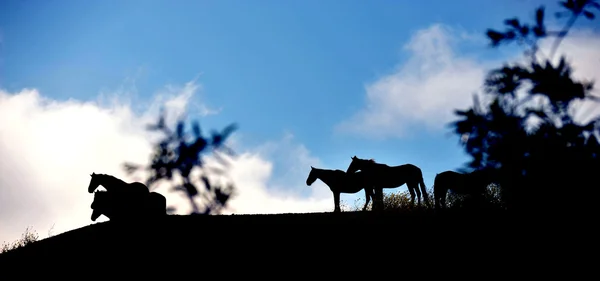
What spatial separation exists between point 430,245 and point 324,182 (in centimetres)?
721

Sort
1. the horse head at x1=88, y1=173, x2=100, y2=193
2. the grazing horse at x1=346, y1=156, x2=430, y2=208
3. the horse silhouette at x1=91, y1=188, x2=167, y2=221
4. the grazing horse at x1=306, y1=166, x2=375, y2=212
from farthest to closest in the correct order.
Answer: the grazing horse at x1=306, y1=166, x2=375, y2=212, the grazing horse at x1=346, y1=156, x2=430, y2=208, the horse head at x1=88, y1=173, x2=100, y2=193, the horse silhouette at x1=91, y1=188, x2=167, y2=221

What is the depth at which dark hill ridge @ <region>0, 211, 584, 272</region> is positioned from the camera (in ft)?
34.2

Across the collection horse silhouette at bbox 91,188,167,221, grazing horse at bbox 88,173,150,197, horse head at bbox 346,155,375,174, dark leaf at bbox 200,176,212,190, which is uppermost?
dark leaf at bbox 200,176,212,190

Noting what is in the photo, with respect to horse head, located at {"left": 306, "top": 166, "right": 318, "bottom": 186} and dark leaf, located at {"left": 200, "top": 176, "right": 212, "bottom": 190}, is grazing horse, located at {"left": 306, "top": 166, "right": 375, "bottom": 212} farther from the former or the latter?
dark leaf, located at {"left": 200, "top": 176, "right": 212, "bottom": 190}

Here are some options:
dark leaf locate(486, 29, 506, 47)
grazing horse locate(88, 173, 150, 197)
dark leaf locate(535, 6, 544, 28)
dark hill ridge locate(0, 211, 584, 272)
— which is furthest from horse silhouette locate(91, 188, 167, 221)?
dark leaf locate(535, 6, 544, 28)

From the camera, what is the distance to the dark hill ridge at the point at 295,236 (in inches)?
411

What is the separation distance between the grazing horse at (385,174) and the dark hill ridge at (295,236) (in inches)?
118

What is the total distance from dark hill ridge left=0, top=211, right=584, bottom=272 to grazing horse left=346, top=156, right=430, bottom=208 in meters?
3.00

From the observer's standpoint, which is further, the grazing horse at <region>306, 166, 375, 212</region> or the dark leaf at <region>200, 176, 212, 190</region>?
the dark leaf at <region>200, 176, 212, 190</region>

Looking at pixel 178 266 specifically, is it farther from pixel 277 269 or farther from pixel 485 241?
pixel 485 241

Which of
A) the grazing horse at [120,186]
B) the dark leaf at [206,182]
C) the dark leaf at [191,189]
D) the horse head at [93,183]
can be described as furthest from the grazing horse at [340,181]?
the dark leaf at [191,189]

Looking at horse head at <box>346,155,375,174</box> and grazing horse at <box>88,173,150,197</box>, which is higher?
horse head at <box>346,155,375,174</box>

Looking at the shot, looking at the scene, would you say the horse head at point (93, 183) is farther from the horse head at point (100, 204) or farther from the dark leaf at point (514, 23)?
the dark leaf at point (514, 23)

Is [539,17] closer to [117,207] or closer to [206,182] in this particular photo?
[117,207]
